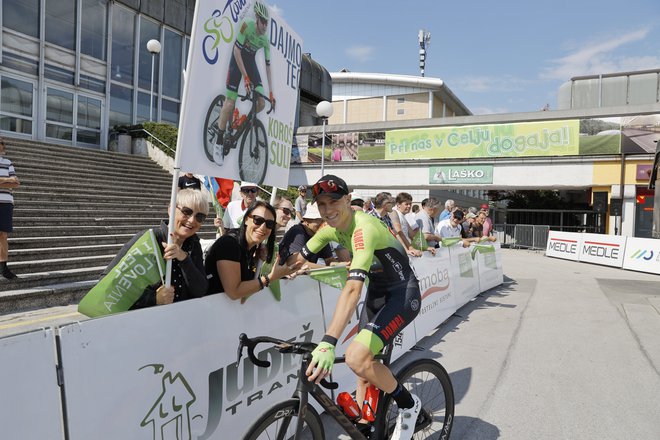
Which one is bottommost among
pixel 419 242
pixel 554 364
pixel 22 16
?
pixel 554 364

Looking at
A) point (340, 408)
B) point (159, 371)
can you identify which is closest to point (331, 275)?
point (340, 408)

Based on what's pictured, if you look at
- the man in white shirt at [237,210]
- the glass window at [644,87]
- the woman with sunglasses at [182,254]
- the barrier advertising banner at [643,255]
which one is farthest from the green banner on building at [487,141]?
the woman with sunglasses at [182,254]

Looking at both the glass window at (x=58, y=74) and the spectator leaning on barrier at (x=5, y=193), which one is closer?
the spectator leaning on barrier at (x=5, y=193)

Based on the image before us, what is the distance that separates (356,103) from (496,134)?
83.0 feet

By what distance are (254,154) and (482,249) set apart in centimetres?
760

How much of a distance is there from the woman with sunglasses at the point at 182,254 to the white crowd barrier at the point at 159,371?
0.14 metres

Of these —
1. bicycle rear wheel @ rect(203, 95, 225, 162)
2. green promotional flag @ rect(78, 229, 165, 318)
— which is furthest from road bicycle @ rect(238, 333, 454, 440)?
bicycle rear wheel @ rect(203, 95, 225, 162)

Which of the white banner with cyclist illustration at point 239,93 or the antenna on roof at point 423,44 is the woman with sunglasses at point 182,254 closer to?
the white banner with cyclist illustration at point 239,93

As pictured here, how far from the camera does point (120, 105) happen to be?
21141mm

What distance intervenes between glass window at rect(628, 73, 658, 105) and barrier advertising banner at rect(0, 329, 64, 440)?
3410 cm

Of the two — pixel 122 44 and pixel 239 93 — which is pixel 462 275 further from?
pixel 122 44

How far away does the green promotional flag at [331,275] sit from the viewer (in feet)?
12.9

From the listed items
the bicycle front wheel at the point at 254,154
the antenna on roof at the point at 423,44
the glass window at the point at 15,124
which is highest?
the antenna on roof at the point at 423,44

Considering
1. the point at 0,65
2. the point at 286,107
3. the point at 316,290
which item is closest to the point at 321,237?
the point at 316,290
